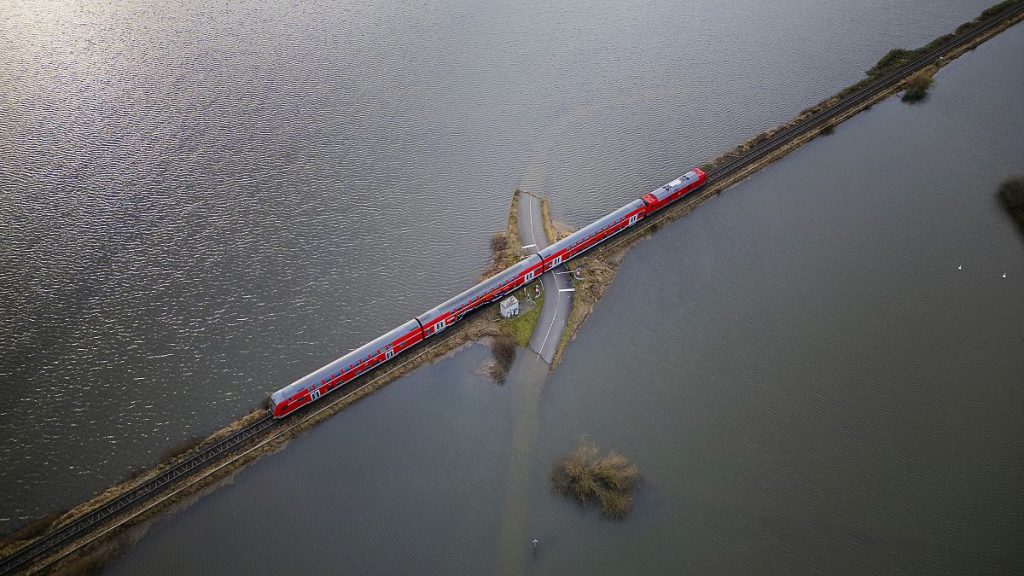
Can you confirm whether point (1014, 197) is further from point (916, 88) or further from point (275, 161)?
point (275, 161)

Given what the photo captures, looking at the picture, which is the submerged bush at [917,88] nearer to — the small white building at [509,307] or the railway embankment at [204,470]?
the railway embankment at [204,470]

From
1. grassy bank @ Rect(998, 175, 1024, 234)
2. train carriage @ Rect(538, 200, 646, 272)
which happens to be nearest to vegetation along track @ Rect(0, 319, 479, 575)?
train carriage @ Rect(538, 200, 646, 272)

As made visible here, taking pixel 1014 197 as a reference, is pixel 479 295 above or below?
above

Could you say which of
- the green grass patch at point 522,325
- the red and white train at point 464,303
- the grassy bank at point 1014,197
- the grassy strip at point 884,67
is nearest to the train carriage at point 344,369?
the red and white train at point 464,303

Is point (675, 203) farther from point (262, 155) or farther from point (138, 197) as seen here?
point (138, 197)

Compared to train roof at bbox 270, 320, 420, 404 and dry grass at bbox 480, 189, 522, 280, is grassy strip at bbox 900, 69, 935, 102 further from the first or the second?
train roof at bbox 270, 320, 420, 404

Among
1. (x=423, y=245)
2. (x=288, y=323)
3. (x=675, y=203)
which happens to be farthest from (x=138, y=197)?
(x=675, y=203)

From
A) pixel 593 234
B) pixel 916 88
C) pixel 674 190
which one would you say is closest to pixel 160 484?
pixel 593 234
